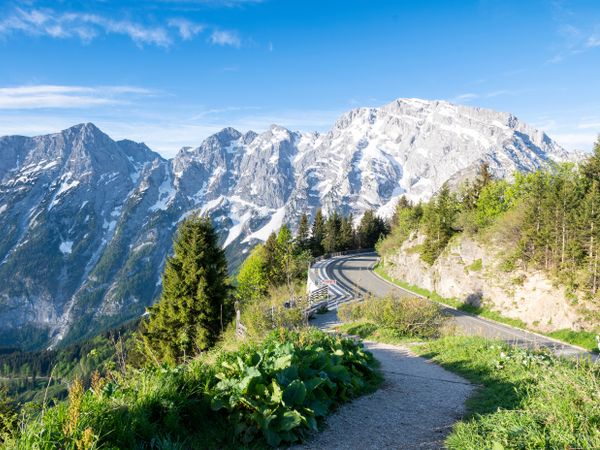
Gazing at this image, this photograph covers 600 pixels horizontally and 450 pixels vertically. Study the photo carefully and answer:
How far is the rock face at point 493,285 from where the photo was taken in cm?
2593

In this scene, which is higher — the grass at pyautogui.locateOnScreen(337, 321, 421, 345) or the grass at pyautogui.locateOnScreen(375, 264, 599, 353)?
the grass at pyautogui.locateOnScreen(337, 321, 421, 345)

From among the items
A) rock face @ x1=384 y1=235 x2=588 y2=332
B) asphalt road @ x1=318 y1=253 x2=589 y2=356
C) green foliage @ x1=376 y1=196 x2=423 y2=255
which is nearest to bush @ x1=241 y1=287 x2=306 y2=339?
asphalt road @ x1=318 y1=253 x2=589 y2=356

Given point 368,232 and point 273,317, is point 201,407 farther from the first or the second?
point 368,232

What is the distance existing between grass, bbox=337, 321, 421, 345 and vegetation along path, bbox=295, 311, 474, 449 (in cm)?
618

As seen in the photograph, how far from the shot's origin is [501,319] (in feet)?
97.8

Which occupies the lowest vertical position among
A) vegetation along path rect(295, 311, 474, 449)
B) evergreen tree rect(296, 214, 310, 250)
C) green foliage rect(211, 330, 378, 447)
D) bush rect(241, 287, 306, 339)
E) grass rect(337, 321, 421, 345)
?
grass rect(337, 321, 421, 345)

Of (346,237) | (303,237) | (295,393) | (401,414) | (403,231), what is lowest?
(401,414)

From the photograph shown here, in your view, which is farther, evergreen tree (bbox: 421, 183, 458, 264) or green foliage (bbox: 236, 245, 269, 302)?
green foliage (bbox: 236, 245, 269, 302)

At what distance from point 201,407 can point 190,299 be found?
1775cm

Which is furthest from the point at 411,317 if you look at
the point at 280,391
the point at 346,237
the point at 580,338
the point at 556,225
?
the point at 346,237

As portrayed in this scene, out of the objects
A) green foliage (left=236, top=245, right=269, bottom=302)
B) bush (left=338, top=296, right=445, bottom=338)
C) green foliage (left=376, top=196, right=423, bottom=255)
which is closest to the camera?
→ bush (left=338, top=296, right=445, bottom=338)

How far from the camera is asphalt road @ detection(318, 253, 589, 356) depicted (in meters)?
20.9

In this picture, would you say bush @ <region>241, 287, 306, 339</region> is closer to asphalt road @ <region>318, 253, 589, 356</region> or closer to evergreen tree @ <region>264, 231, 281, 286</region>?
asphalt road @ <region>318, 253, 589, 356</region>

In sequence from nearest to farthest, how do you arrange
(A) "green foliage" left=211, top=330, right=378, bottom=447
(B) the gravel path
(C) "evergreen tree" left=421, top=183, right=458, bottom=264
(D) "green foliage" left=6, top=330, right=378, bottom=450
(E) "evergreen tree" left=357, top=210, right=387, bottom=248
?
(D) "green foliage" left=6, top=330, right=378, bottom=450 → (A) "green foliage" left=211, top=330, right=378, bottom=447 → (B) the gravel path → (C) "evergreen tree" left=421, top=183, right=458, bottom=264 → (E) "evergreen tree" left=357, top=210, right=387, bottom=248
